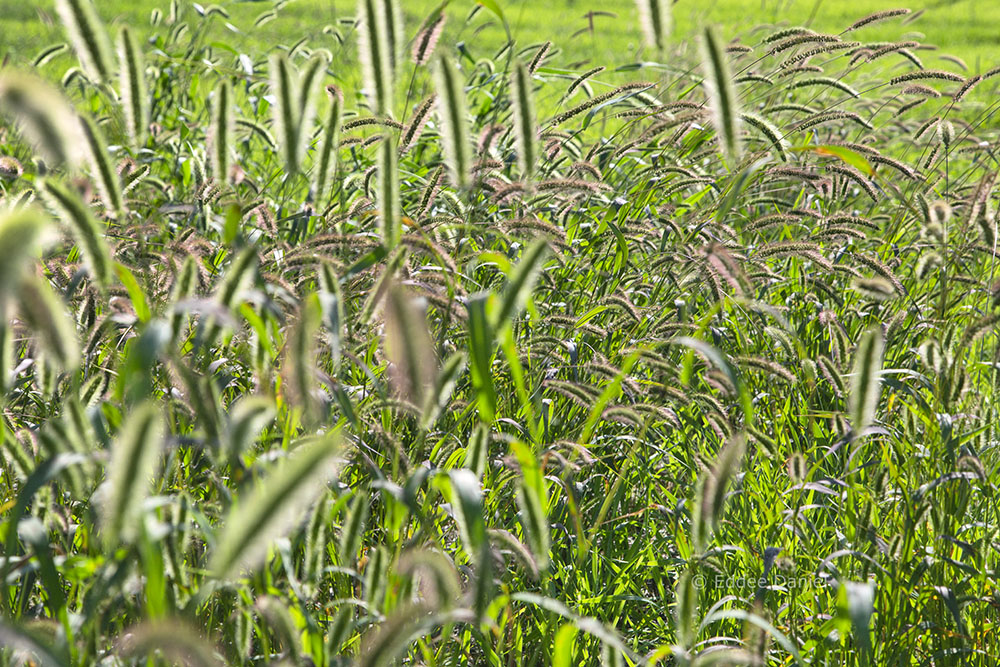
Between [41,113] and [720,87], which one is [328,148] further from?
[720,87]

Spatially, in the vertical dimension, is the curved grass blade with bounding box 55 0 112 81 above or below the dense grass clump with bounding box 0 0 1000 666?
above

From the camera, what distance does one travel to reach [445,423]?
2.12 metres

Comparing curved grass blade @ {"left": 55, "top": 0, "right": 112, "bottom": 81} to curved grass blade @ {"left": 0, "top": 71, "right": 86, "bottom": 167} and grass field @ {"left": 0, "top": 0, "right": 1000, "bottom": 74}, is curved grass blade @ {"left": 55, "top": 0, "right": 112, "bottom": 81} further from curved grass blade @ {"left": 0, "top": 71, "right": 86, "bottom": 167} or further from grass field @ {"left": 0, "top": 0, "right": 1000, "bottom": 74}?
grass field @ {"left": 0, "top": 0, "right": 1000, "bottom": 74}

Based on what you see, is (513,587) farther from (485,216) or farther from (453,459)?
(485,216)

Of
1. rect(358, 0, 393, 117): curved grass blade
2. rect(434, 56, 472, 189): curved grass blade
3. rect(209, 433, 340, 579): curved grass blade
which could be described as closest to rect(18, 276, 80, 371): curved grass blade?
rect(209, 433, 340, 579): curved grass blade

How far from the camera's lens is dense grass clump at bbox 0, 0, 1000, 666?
1158 mm

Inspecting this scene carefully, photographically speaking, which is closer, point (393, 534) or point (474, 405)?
point (393, 534)

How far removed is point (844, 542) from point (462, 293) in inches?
35.8

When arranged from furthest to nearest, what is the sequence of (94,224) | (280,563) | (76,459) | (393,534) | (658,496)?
(658,496), (280,563), (393,534), (94,224), (76,459)

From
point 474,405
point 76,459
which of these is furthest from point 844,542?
point 76,459

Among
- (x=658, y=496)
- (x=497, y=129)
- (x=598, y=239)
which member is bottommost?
(x=658, y=496)

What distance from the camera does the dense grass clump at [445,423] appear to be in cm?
116

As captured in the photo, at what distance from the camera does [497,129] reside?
252 cm

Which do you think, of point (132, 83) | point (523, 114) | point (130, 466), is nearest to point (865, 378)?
point (523, 114)
